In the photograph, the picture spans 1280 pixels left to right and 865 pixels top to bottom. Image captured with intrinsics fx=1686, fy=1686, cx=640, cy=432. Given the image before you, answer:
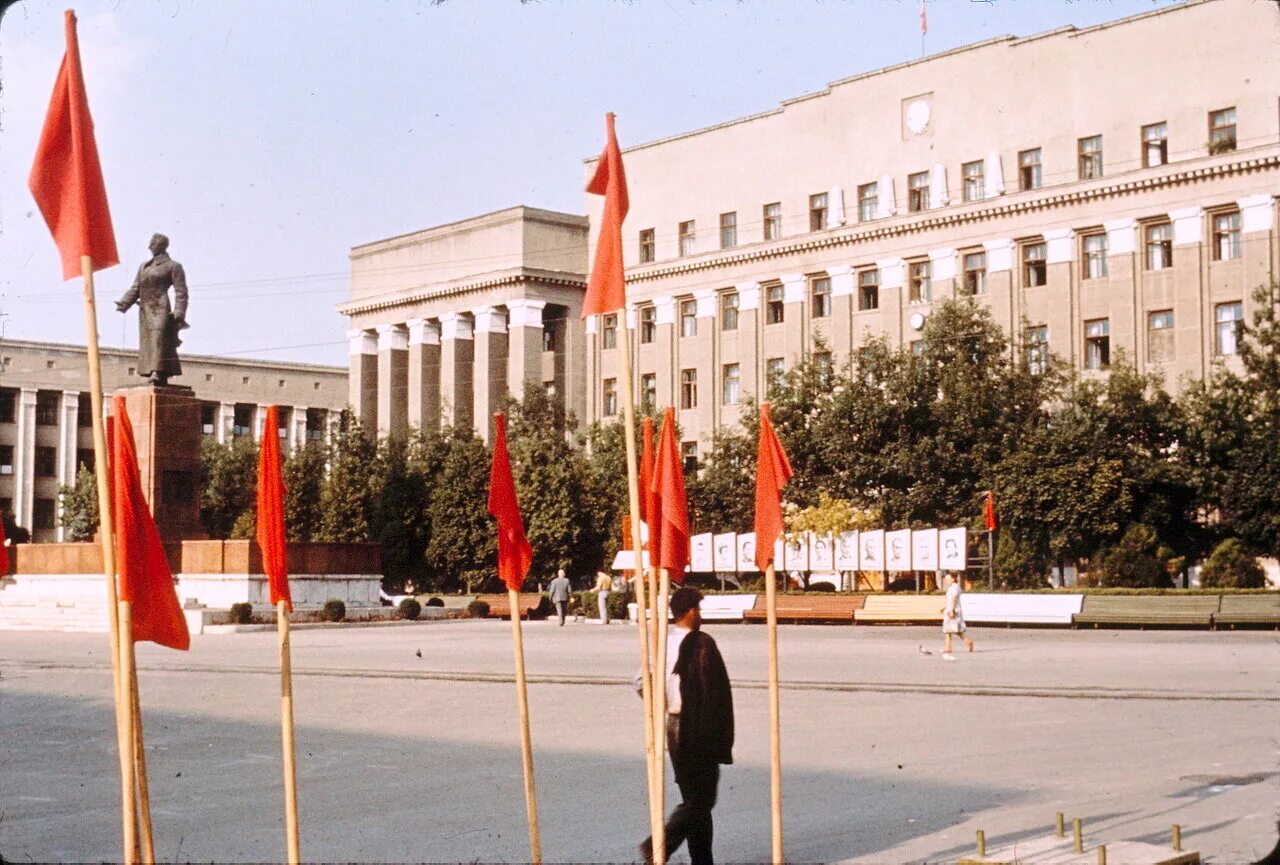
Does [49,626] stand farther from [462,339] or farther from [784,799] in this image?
[462,339]

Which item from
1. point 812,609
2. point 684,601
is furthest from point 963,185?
point 684,601

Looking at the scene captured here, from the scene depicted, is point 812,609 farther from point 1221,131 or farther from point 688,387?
point 688,387

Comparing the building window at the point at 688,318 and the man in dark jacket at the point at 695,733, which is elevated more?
the building window at the point at 688,318

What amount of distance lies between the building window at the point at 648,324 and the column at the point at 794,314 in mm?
6847

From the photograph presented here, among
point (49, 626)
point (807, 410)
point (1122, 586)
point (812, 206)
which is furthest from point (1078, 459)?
point (49, 626)

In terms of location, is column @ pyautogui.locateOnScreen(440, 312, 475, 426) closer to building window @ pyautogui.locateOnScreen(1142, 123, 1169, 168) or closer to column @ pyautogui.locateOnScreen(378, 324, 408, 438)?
column @ pyautogui.locateOnScreen(378, 324, 408, 438)

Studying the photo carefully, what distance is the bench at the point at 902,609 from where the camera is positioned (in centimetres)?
3888

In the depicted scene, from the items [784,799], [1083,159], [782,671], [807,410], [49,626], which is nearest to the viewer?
[784,799]

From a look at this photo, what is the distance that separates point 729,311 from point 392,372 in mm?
19624

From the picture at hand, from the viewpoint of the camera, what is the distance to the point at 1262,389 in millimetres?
39062

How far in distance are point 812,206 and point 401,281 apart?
2322cm

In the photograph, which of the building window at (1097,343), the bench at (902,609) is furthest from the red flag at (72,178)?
the building window at (1097,343)

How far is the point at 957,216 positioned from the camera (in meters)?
56.9

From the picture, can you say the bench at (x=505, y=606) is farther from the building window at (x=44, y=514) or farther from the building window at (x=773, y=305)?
the building window at (x=44, y=514)
